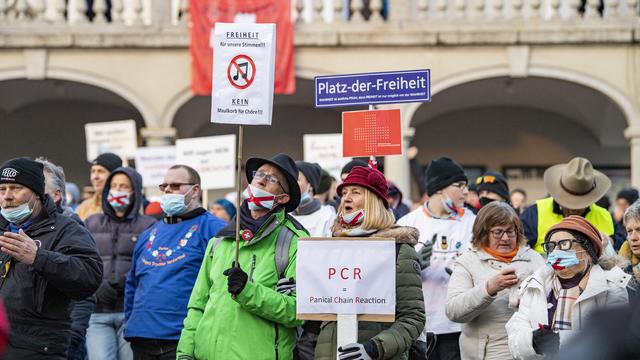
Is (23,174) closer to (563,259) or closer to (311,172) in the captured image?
(311,172)

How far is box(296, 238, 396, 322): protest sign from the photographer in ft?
16.3

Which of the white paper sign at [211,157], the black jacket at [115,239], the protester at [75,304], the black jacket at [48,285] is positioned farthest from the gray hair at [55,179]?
the white paper sign at [211,157]

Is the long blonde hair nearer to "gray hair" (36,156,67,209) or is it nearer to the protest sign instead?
the protest sign

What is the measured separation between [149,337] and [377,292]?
7.02 ft

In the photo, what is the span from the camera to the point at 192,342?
214 inches

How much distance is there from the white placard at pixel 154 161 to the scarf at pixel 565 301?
7.74 m

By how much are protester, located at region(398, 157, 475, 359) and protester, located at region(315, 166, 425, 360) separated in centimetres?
148

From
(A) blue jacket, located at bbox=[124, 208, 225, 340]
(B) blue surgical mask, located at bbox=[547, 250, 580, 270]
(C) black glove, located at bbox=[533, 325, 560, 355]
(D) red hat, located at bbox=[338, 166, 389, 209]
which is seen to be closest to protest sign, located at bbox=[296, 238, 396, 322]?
(D) red hat, located at bbox=[338, 166, 389, 209]

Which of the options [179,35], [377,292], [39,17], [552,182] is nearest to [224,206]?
[552,182]

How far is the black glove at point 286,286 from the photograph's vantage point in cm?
531

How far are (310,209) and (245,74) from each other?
214cm

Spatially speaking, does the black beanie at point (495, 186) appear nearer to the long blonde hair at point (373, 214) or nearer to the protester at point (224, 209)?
the protester at point (224, 209)

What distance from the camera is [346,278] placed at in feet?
16.5

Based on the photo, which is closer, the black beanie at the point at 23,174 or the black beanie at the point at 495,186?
the black beanie at the point at 23,174
